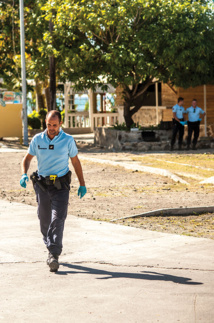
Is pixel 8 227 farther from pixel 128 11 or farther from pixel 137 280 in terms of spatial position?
pixel 128 11

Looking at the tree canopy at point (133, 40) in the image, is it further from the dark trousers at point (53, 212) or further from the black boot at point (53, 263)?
the black boot at point (53, 263)

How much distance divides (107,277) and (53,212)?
3.09 ft

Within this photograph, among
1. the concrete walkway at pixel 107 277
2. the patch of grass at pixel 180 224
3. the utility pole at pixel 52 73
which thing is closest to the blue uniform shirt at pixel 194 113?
the utility pole at pixel 52 73

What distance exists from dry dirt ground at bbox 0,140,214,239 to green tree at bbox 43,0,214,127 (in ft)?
16.9

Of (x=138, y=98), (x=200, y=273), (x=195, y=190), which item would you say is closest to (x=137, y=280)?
(x=200, y=273)

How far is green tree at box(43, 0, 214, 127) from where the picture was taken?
23.5m

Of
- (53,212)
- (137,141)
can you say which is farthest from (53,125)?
(137,141)

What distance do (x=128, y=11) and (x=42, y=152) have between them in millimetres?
17771

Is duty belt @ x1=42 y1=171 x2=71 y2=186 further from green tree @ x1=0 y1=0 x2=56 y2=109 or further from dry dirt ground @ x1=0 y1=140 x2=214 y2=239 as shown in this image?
green tree @ x1=0 y1=0 x2=56 y2=109

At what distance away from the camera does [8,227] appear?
912cm

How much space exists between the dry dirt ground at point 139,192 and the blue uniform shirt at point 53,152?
98.4 inches

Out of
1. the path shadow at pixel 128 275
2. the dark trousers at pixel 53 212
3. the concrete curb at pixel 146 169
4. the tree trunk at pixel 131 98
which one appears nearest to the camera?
the path shadow at pixel 128 275

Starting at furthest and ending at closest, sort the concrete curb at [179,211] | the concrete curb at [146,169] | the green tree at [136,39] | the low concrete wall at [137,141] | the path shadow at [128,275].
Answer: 1. the low concrete wall at [137,141]
2. the green tree at [136,39]
3. the concrete curb at [146,169]
4. the concrete curb at [179,211]
5. the path shadow at [128,275]

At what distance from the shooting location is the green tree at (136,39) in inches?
925
